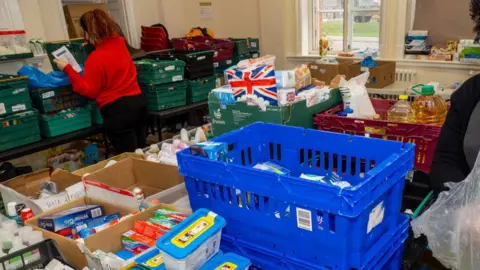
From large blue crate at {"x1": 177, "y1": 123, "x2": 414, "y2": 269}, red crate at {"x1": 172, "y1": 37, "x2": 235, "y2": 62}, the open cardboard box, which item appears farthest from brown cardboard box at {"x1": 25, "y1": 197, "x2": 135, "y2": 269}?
red crate at {"x1": 172, "y1": 37, "x2": 235, "y2": 62}

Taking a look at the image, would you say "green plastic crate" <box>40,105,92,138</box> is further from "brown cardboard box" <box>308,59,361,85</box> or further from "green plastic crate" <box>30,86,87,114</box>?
"brown cardboard box" <box>308,59,361,85</box>

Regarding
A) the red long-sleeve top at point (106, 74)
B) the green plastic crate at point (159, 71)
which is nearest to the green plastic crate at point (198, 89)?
the green plastic crate at point (159, 71)

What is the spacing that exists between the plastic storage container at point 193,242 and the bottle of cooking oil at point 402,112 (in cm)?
118

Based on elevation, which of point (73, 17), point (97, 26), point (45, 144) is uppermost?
point (73, 17)

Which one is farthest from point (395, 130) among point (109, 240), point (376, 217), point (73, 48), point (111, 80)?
point (73, 48)

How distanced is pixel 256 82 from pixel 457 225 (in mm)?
1026

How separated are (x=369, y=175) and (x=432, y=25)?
399cm

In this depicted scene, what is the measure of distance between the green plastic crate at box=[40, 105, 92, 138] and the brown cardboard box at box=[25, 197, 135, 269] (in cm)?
160

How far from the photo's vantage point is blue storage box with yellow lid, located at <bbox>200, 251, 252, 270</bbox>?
1078mm

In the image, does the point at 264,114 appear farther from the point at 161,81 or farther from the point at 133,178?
the point at 161,81

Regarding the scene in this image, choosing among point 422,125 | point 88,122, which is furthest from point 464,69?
point 88,122

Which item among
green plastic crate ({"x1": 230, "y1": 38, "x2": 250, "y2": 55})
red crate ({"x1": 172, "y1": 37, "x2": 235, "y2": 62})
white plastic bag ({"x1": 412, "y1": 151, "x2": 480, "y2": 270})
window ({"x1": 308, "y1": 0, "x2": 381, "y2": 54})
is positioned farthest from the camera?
Answer: window ({"x1": 308, "y1": 0, "x2": 381, "y2": 54})

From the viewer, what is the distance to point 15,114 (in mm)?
2871

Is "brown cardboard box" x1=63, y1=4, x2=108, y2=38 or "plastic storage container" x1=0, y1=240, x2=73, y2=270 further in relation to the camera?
"brown cardboard box" x1=63, y1=4, x2=108, y2=38
